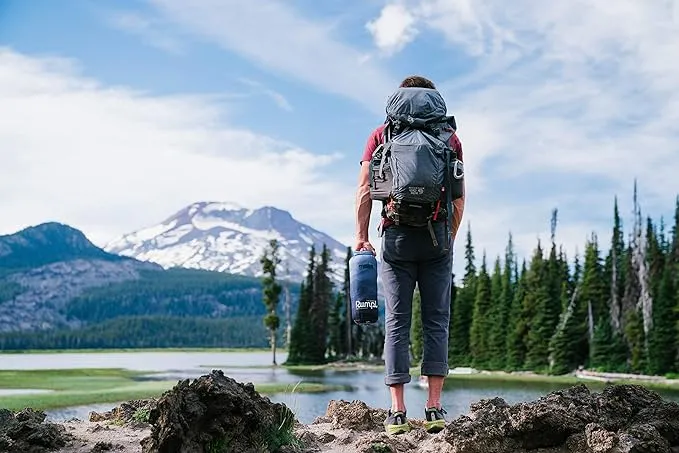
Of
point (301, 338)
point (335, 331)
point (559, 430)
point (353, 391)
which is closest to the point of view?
point (559, 430)

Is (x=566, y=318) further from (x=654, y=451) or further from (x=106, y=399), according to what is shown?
(x=654, y=451)

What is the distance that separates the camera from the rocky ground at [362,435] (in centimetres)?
479

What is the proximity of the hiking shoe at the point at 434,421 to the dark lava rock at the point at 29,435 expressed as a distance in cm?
237

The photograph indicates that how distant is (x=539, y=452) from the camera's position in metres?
5.08

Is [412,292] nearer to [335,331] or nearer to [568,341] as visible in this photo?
[568,341]

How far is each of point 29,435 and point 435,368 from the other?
8.99ft

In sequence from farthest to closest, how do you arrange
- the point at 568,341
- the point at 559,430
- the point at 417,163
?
the point at 568,341 < the point at 417,163 < the point at 559,430

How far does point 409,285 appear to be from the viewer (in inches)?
239

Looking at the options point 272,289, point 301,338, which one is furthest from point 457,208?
point 301,338

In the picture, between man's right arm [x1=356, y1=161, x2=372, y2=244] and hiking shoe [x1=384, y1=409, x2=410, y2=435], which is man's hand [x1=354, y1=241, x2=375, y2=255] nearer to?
man's right arm [x1=356, y1=161, x2=372, y2=244]

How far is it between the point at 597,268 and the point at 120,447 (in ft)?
253

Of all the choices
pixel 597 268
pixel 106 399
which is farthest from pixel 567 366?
pixel 106 399

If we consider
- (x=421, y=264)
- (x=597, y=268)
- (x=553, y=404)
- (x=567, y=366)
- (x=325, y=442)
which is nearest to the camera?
(x=553, y=404)

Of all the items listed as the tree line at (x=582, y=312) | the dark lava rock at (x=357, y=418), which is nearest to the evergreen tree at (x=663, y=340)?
the tree line at (x=582, y=312)
